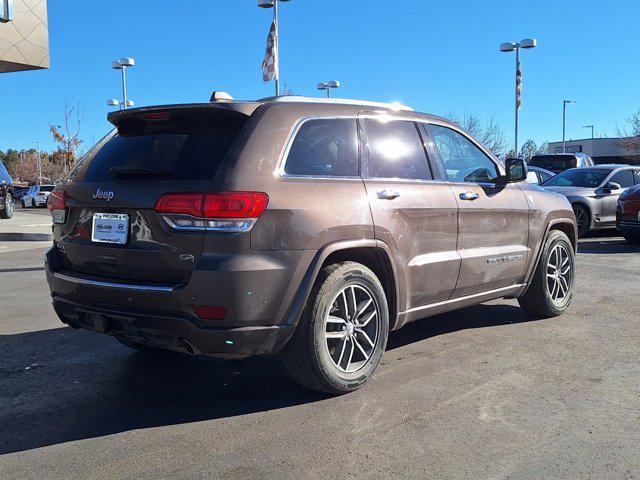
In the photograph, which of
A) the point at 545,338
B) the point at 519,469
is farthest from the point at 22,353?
the point at 545,338

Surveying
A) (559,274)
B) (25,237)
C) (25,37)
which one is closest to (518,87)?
(25,37)

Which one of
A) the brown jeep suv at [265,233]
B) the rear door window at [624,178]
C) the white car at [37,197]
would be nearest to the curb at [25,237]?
the brown jeep suv at [265,233]

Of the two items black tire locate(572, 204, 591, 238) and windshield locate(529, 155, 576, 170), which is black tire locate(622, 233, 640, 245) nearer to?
black tire locate(572, 204, 591, 238)

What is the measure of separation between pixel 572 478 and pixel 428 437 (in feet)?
2.45

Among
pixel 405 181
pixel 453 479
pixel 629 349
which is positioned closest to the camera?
pixel 453 479

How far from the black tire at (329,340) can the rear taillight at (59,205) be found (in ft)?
5.83

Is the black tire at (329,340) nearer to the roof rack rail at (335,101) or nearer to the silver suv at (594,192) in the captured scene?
the roof rack rail at (335,101)

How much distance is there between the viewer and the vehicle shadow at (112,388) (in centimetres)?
354

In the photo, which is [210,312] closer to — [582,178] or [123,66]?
[582,178]

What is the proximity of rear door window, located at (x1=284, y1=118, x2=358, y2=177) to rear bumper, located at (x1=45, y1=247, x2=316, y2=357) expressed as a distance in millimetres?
606

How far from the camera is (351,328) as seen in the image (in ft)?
13.0

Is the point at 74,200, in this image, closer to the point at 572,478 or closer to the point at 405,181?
the point at 405,181

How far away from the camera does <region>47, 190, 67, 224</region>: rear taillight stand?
4078 millimetres

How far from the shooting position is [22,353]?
495cm
